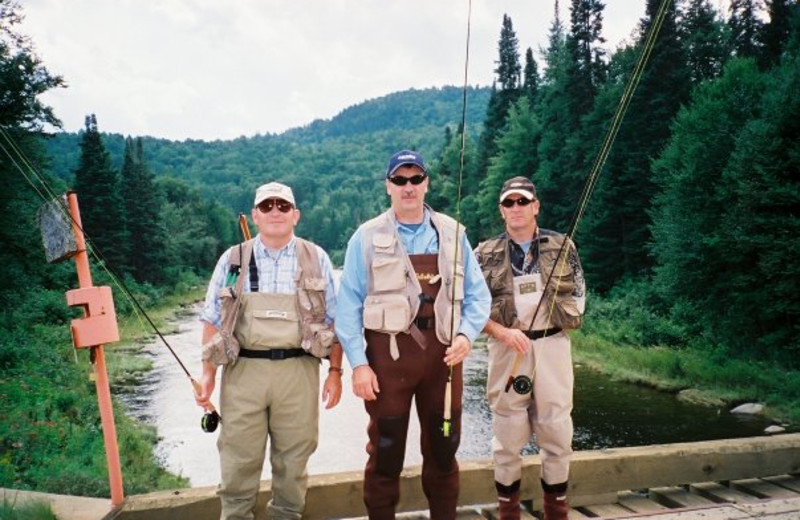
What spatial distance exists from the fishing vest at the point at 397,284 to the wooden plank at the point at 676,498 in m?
2.48

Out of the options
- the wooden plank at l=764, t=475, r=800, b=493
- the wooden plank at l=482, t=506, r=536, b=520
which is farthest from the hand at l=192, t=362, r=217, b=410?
the wooden plank at l=764, t=475, r=800, b=493

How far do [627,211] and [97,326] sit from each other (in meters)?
31.8

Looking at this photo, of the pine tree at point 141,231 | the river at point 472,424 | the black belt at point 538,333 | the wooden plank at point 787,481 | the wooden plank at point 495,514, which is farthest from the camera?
the pine tree at point 141,231

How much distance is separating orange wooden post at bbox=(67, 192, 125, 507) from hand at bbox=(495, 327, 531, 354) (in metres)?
2.46

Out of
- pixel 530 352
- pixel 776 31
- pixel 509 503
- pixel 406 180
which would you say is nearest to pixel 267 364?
pixel 406 180

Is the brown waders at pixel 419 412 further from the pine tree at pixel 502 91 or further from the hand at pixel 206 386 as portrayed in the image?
the pine tree at pixel 502 91

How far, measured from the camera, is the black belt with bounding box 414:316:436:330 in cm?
355

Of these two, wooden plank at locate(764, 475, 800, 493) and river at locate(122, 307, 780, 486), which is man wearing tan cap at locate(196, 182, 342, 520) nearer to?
wooden plank at locate(764, 475, 800, 493)

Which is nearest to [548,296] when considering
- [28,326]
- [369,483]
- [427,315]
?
[427,315]

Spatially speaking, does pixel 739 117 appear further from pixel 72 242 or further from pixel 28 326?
pixel 28 326

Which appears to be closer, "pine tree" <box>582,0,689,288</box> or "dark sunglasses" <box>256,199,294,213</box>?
"dark sunglasses" <box>256,199,294,213</box>

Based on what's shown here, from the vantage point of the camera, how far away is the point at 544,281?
160 inches

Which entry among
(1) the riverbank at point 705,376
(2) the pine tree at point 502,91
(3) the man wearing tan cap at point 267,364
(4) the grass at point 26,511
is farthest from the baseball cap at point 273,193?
(2) the pine tree at point 502,91

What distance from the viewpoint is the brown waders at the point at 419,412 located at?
11.5ft
